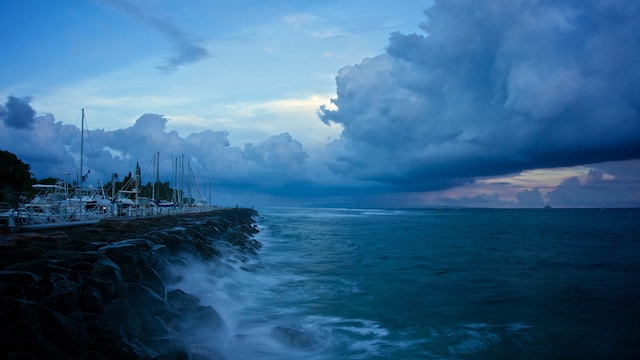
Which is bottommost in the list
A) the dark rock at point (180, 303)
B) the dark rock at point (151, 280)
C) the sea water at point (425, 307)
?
the sea water at point (425, 307)

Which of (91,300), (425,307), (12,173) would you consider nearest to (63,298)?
(91,300)

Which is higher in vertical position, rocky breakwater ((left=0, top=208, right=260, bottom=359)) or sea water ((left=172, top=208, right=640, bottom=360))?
rocky breakwater ((left=0, top=208, right=260, bottom=359))

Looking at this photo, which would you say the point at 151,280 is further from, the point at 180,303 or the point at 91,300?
the point at 91,300

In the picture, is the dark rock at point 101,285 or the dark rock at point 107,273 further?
the dark rock at point 107,273

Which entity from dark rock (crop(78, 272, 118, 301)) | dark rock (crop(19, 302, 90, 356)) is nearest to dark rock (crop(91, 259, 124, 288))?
dark rock (crop(78, 272, 118, 301))

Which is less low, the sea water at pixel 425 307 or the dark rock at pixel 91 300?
the dark rock at pixel 91 300

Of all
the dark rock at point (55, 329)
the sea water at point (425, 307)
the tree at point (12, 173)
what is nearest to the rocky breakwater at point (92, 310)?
the dark rock at point (55, 329)

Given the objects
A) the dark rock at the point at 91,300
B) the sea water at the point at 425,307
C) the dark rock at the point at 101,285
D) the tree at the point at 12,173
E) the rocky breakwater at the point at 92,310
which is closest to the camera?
the rocky breakwater at the point at 92,310

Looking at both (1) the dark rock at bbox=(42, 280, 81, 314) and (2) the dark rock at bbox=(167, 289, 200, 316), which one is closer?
(1) the dark rock at bbox=(42, 280, 81, 314)

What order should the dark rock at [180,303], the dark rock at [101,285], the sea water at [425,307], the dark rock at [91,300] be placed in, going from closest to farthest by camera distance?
the dark rock at [91,300] → the dark rock at [101,285] → the dark rock at [180,303] → the sea water at [425,307]

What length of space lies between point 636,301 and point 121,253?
16.7 metres

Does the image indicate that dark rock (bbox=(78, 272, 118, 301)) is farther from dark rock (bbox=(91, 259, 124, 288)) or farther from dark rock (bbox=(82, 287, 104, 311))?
dark rock (bbox=(82, 287, 104, 311))

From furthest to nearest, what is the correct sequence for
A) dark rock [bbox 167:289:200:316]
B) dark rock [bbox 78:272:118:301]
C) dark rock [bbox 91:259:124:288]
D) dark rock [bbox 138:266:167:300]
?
dark rock [bbox 138:266:167:300], dark rock [bbox 167:289:200:316], dark rock [bbox 91:259:124:288], dark rock [bbox 78:272:118:301]

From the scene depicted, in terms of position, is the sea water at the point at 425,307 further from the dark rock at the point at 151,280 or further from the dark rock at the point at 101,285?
the dark rock at the point at 101,285
